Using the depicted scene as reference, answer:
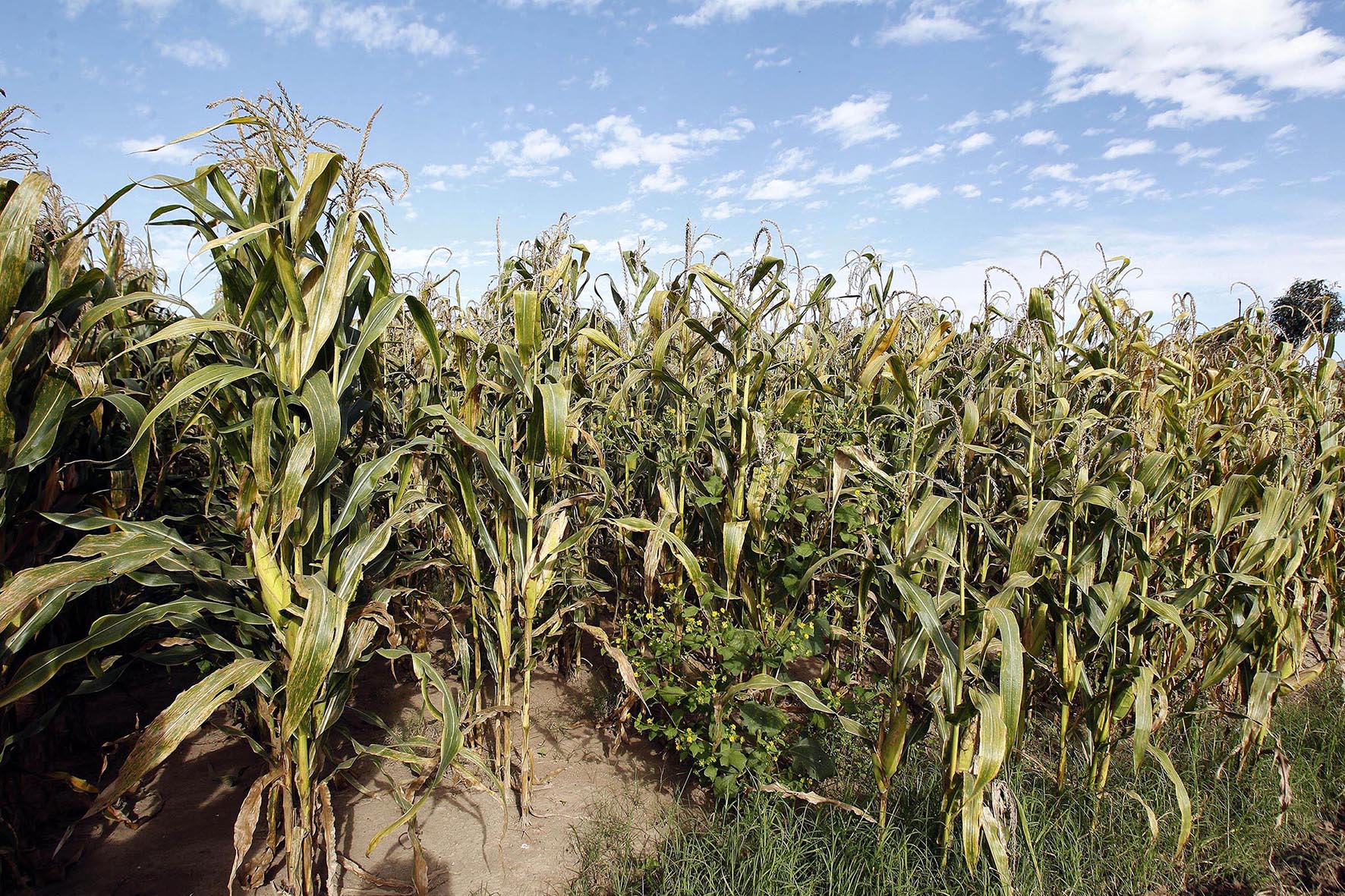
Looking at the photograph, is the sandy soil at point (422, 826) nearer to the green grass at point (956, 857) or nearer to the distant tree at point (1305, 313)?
the green grass at point (956, 857)

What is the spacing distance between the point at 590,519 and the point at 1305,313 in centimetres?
410


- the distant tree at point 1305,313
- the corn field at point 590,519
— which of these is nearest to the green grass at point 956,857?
the corn field at point 590,519

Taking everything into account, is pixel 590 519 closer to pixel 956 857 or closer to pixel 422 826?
pixel 422 826

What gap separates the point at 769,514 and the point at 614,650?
2.77 ft

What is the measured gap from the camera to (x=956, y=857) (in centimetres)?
261

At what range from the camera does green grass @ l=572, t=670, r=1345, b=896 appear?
8.46 feet

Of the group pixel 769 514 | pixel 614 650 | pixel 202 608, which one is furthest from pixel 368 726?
pixel 769 514

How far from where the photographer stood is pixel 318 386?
2.00 metres

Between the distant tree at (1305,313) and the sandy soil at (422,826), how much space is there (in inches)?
Answer: 177

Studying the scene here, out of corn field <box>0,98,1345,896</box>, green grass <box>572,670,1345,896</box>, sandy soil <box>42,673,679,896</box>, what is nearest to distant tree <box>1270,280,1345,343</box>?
corn field <box>0,98,1345,896</box>

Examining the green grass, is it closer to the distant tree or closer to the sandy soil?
the sandy soil

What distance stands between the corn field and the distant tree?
9.1 inches

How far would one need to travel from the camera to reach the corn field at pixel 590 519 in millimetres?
2043

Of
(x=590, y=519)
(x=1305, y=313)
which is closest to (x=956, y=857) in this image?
(x=590, y=519)
